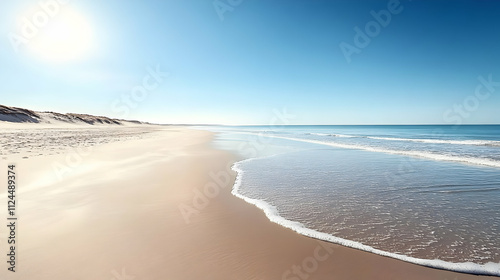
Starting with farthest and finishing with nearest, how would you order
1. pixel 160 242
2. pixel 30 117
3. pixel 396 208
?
pixel 30 117 → pixel 396 208 → pixel 160 242

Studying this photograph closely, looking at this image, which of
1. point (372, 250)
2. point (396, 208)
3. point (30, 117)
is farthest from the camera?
point (30, 117)

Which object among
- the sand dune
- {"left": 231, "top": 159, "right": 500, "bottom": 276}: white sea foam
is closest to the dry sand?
{"left": 231, "top": 159, "right": 500, "bottom": 276}: white sea foam

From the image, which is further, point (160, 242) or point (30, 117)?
point (30, 117)

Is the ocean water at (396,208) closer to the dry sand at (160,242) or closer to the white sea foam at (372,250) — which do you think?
the white sea foam at (372,250)

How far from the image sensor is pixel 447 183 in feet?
31.4

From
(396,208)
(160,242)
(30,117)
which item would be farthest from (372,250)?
(30,117)

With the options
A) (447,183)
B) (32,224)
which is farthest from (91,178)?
(447,183)

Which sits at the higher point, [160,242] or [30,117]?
[30,117]

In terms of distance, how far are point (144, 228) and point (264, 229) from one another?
2.87m

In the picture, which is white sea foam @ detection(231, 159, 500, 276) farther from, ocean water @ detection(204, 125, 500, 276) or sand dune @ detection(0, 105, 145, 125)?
sand dune @ detection(0, 105, 145, 125)

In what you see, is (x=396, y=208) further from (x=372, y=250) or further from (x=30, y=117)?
(x=30, y=117)

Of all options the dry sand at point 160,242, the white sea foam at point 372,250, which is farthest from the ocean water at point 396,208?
the dry sand at point 160,242

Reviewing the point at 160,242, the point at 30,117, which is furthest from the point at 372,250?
the point at 30,117

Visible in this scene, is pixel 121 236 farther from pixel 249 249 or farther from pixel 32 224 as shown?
pixel 249 249
